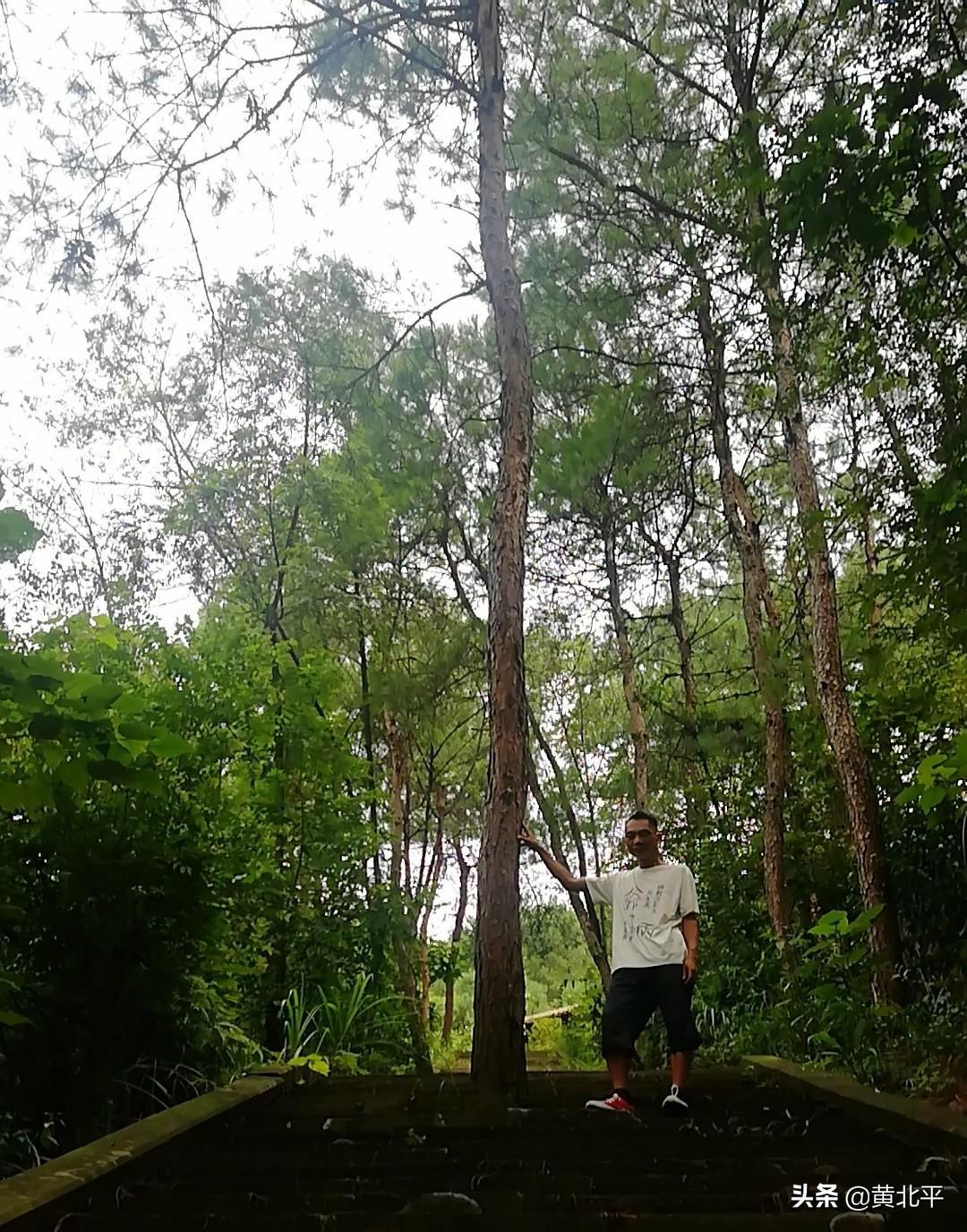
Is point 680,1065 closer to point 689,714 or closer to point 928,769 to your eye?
point 928,769

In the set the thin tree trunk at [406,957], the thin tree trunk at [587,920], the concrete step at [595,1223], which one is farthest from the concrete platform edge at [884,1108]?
the thin tree trunk at [587,920]

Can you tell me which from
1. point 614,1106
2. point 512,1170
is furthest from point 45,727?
point 614,1106

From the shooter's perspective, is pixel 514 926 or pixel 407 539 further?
pixel 407 539

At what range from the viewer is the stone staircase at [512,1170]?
213cm

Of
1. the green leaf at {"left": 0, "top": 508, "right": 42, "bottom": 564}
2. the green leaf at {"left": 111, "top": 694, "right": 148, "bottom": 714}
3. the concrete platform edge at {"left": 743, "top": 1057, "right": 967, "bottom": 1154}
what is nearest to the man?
the concrete platform edge at {"left": 743, "top": 1057, "right": 967, "bottom": 1154}

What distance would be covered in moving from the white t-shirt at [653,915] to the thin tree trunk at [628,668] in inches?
287

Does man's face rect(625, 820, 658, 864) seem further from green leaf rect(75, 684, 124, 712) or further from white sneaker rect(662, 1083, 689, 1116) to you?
green leaf rect(75, 684, 124, 712)

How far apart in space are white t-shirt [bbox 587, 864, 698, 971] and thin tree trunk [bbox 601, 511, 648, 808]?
23.9 ft

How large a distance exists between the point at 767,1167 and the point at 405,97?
7.51 m

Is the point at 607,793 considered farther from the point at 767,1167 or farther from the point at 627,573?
the point at 767,1167

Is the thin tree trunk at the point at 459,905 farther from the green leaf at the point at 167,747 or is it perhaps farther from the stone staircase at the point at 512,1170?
the green leaf at the point at 167,747

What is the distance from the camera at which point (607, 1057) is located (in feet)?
14.6

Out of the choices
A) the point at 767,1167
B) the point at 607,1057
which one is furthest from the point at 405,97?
the point at 767,1167

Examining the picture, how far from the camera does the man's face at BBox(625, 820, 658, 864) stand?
465cm
